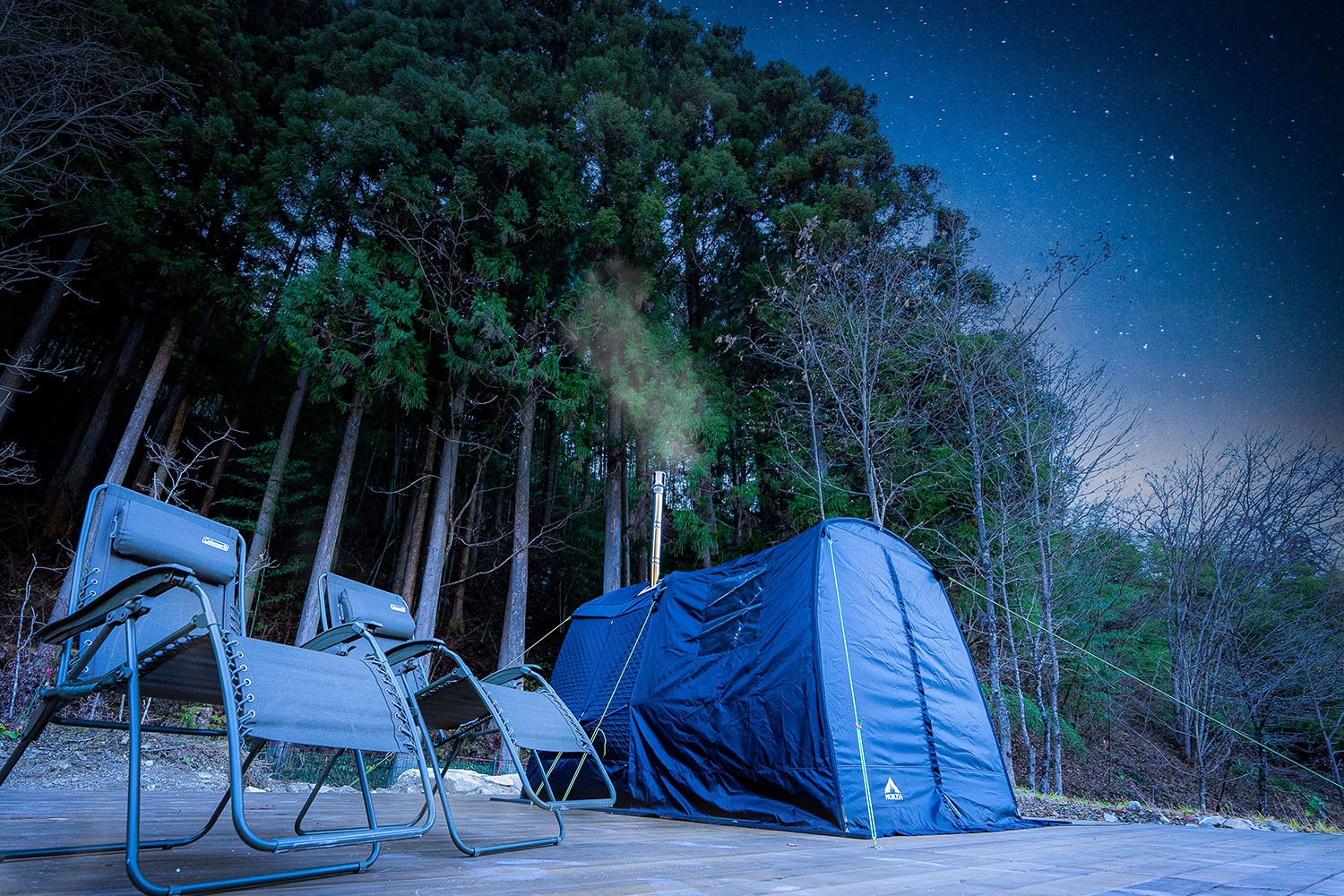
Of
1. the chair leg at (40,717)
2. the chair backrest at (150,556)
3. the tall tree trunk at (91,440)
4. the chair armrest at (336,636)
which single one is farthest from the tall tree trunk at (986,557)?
the tall tree trunk at (91,440)

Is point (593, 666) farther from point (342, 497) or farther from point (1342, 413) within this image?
point (1342, 413)

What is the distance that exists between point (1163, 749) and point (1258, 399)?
4.81 m

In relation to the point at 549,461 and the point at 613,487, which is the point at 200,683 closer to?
the point at 613,487

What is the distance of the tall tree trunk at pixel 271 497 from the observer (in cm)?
711

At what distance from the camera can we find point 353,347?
7055 millimetres

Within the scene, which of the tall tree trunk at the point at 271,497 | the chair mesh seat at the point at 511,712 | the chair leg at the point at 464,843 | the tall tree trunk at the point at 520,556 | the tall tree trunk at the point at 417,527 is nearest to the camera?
the chair leg at the point at 464,843

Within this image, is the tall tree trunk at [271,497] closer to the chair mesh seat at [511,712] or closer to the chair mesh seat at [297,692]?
the chair mesh seat at [511,712]

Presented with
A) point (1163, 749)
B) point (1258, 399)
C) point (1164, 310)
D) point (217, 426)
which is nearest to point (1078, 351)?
point (1164, 310)

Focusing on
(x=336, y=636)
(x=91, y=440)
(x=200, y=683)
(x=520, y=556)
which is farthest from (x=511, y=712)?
(x=91, y=440)

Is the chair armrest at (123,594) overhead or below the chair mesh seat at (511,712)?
overhead

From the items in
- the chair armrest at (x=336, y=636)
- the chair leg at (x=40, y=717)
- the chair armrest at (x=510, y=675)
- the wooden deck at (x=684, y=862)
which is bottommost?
the wooden deck at (x=684, y=862)

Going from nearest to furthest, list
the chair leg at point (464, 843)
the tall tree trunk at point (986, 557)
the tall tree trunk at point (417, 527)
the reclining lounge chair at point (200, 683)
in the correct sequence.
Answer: the reclining lounge chair at point (200, 683) < the chair leg at point (464, 843) < the tall tree trunk at point (986, 557) < the tall tree trunk at point (417, 527)

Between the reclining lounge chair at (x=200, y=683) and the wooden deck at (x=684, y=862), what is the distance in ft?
0.41

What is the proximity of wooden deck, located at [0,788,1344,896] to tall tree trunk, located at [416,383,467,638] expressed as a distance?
151 inches
